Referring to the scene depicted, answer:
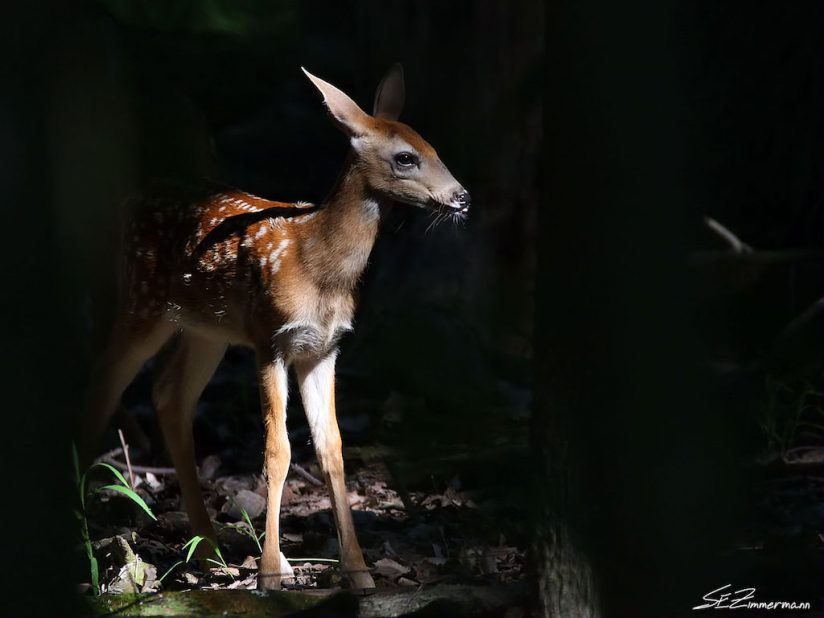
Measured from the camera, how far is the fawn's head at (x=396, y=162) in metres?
5.05

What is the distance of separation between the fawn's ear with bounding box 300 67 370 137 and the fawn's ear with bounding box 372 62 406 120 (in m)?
0.20

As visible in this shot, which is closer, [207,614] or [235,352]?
[207,614]

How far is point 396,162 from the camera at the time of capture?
5.09m

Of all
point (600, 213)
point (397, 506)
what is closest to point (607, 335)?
point (600, 213)

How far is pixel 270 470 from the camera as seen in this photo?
5227 mm

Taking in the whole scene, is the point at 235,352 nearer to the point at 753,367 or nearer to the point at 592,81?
the point at 753,367

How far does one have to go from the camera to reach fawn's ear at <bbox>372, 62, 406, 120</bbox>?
5309mm

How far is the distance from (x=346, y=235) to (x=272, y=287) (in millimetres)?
377

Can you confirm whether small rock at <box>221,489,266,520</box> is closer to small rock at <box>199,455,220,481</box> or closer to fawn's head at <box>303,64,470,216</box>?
small rock at <box>199,455,220,481</box>

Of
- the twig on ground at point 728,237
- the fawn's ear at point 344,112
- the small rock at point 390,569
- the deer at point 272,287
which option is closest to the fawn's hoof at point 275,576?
the deer at point 272,287

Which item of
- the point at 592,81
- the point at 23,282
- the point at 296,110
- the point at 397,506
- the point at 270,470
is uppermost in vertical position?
the point at 296,110

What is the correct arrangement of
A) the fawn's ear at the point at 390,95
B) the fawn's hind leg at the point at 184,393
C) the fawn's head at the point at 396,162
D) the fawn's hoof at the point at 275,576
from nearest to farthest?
1. the fawn's hoof at the point at 275,576
2. the fawn's head at the point at 396,162
3. the fawn's ear at the point at 390,95
4. the fawn's hind leg at the point at 184,393

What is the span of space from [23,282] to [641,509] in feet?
5.50
